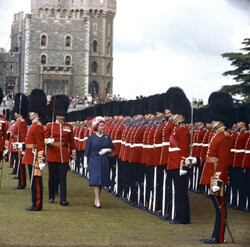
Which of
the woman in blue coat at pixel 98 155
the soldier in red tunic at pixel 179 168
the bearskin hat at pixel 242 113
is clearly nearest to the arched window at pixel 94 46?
the bearskin hat at pixel 242 113

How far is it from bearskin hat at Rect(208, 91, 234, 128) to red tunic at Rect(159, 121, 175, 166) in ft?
A: 4.77

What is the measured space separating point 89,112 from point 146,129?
11569mm

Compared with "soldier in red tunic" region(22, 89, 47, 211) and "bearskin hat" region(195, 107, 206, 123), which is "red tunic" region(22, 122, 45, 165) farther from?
"bearskin hat" region(195, 107, 206, 123)

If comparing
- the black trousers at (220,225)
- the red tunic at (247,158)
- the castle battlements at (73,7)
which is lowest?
the black trousers at (220,225)

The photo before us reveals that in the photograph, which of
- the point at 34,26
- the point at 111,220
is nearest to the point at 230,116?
the point at 111,220

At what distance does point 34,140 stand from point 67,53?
73.5 m

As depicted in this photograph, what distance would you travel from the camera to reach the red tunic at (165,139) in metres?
11.2

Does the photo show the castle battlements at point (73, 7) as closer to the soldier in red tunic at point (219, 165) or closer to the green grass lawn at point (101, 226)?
the green grass lawn at point (101, 226)

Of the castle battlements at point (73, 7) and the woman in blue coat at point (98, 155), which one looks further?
the castle battlements at point (73, 7)

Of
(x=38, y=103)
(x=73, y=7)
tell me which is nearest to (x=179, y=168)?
(x=38, y=103)

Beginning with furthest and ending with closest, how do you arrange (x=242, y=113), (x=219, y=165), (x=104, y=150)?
1. (x=242, y=113)
2. (x=104, y=150)
3. (x=219, y=165)

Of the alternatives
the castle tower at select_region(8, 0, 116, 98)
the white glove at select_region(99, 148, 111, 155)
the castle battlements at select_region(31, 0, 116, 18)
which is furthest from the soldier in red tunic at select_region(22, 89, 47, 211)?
the castle battlements at select_region(31, 0, 116, 18)

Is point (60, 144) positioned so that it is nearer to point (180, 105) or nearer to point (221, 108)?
point (180, 105)

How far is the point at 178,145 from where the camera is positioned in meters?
10.7
